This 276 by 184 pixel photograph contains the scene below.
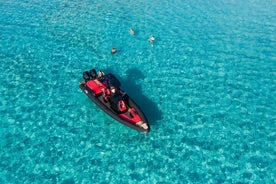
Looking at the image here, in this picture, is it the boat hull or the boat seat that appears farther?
the boat seat

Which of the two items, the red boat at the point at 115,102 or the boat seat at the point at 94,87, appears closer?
the red boat at the point at 115,102

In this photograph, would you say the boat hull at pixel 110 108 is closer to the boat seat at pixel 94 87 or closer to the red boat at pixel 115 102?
the red boat at pixel 115 102

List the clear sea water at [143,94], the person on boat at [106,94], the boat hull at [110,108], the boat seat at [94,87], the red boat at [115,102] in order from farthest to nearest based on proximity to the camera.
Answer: the boat seat at [94,87], the person on boat at [106,94], the red boat at [115,102], the boat hull at [110,108], the clear sea water at [143,94]

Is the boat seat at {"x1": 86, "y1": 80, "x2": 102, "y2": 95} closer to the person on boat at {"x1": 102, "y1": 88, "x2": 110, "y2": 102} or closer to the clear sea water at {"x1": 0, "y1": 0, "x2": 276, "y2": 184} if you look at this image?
the person on boat at {"x1": 102, "y1": 88, "x2": 110, "y2": 102}

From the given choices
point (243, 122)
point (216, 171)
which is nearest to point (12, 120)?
point (216, 171)

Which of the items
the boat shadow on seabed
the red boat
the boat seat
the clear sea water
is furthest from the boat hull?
the boat shadow on seabed

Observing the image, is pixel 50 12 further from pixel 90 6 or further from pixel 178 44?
pixel 178 44

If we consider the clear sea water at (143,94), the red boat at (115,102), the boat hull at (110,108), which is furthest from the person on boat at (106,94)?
the clear sea water at (143,94)
